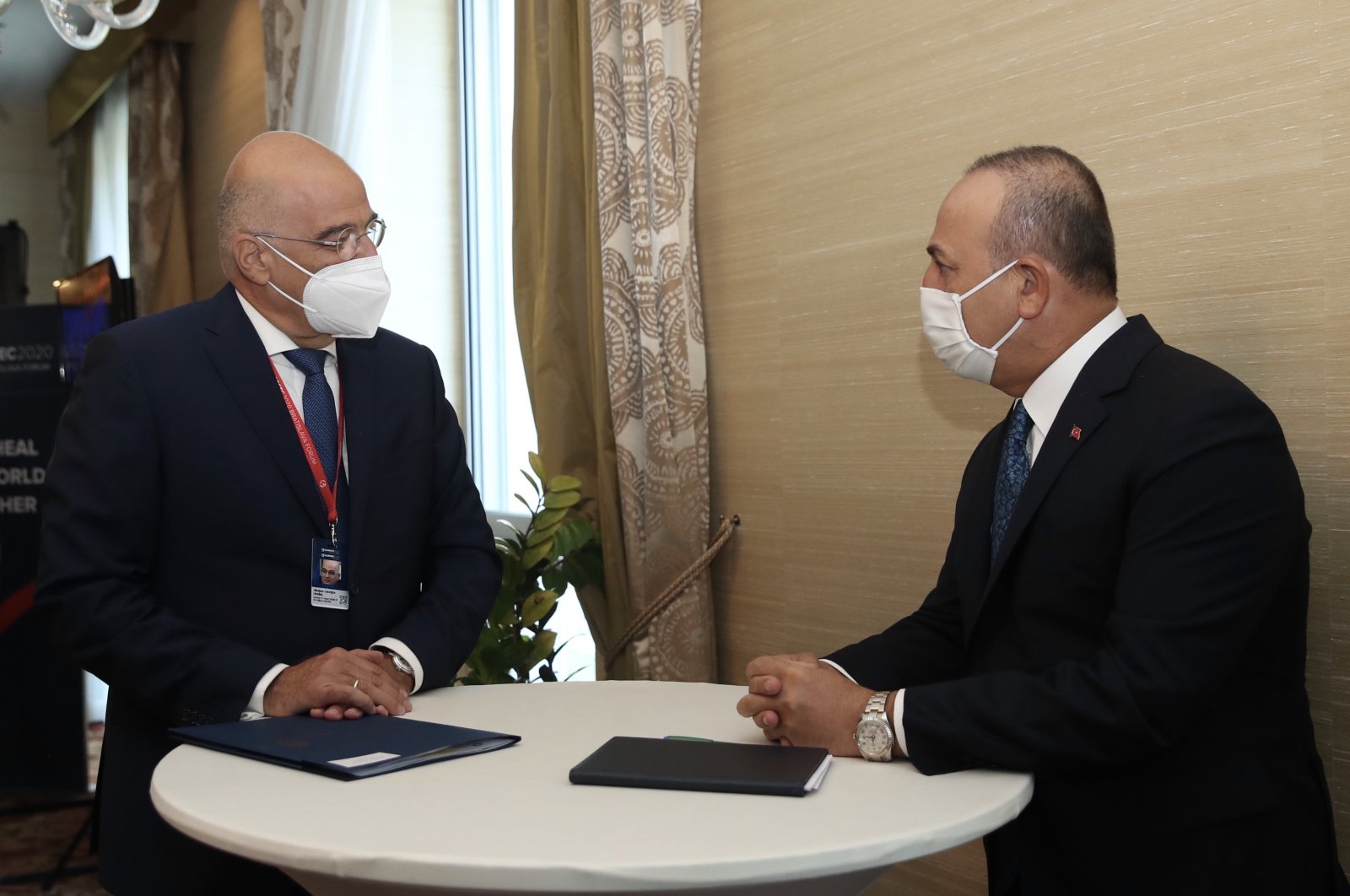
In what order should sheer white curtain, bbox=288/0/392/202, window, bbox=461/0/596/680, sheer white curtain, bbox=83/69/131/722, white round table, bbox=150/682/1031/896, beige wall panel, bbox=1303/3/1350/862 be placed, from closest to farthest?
white round table, bbox=150/682/1031/896 < beige wall panel, bbox=1303/3/1350/862 < sheer white curtain, bbox=288/0/392/202 < window, bbox=461/0/596/680 < sheer white curtain, bbox=83/69/131/722

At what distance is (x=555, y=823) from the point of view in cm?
125

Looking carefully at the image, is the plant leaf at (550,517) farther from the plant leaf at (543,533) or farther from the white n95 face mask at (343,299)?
the white n95 face mask at (343,299)

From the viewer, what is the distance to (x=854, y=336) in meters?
2.69

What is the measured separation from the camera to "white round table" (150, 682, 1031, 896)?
111 cm

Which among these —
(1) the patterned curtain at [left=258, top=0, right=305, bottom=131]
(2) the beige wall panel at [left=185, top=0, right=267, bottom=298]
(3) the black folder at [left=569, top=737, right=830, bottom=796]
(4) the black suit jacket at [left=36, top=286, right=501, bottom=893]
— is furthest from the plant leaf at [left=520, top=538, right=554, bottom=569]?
(2) the beige wall panel at [left=185, top=0, right=267, bottom=298]

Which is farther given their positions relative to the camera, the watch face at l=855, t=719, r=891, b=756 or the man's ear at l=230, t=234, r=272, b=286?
the man's ear at l=230, t=234, r=272, b=286

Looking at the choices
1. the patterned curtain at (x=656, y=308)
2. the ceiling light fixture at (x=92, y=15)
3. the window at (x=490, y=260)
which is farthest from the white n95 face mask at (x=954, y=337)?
the ceiling light fixture at (x=92, y=15)

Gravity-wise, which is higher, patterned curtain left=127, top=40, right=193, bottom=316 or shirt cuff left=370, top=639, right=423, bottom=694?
patterned curtain left=127, top=40, right=193, bottom=316

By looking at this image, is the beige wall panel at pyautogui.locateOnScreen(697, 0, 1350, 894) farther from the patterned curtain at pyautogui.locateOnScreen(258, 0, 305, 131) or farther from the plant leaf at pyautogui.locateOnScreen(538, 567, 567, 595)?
the patterned curtain at pyautogui.locateOnScreen(258, 0, 305, 131)

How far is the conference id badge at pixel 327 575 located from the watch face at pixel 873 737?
0.95 meters

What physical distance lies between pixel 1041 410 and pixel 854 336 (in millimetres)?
889

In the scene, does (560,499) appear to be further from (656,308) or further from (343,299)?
(343,299)

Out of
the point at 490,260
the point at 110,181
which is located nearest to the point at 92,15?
the point at 490,260

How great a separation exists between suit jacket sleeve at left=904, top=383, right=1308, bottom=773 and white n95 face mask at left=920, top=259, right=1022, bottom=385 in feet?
1.23
